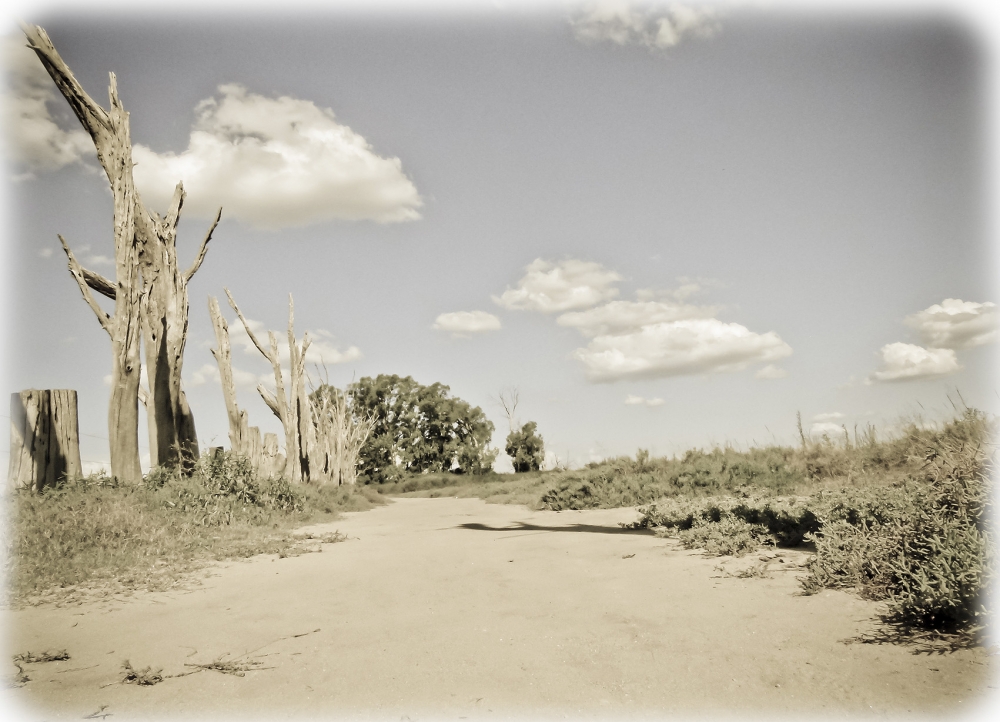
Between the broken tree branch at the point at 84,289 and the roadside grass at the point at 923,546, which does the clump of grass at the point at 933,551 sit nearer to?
the roadside grass at the point at 923,546

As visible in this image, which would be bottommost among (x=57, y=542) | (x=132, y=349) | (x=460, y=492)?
(x=460, y=492)

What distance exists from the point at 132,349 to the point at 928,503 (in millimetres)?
11645

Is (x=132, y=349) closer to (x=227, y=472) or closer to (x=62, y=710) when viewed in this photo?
(x=227, y=472)

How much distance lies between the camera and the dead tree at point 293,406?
1836 cm

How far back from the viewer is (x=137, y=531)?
6977 millimetres

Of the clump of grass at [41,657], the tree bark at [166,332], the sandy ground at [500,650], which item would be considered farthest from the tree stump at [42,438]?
the clump of grass at [41,657]

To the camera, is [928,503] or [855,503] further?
[855,503]

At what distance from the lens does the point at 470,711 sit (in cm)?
284

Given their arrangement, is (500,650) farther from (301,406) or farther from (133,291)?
(301,406)

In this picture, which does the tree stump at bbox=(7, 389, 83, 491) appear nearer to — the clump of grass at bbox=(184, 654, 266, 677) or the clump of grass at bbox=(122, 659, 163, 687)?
the clump of grass at bbox=(122, 659, 163, 687)

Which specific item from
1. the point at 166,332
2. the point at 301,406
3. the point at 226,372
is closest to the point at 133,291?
the point at 166,332

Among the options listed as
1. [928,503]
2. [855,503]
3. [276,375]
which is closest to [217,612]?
[928,503]

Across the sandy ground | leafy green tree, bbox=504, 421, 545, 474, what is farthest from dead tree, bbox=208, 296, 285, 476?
leafy green tree, bbox=504, 421, 545, 474

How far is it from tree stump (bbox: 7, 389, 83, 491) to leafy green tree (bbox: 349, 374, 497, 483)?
31518 millimetres
